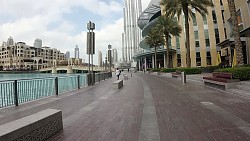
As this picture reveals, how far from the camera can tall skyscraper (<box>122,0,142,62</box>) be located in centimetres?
15135

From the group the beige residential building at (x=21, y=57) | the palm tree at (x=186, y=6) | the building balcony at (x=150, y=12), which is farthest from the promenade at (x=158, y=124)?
the beige residential building at (x=21, y=57)

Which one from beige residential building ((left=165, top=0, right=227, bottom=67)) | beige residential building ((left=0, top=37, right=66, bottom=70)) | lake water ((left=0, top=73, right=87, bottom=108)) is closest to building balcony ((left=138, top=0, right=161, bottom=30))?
beige residential building ((left=165, top=0, right=227, bottom=67))

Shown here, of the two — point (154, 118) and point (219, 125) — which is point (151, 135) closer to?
point (154, 118)

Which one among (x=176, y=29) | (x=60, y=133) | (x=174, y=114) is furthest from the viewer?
Answer: (x=176, y=29)

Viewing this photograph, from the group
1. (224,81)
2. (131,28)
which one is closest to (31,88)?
(224,81)

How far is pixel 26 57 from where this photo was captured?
117188mm

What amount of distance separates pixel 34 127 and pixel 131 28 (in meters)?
160

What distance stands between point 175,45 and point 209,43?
9284 mm

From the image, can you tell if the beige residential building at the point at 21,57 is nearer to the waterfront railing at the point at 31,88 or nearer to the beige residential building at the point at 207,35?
the beige residential building at the point at 207,35

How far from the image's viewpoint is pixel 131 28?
159625 mm

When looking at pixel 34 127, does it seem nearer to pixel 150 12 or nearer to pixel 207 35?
pixel 207 35

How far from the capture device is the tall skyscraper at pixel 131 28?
15135cm

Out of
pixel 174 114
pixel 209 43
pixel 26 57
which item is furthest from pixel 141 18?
pixel 174 114

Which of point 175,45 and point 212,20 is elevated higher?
point 212,20
